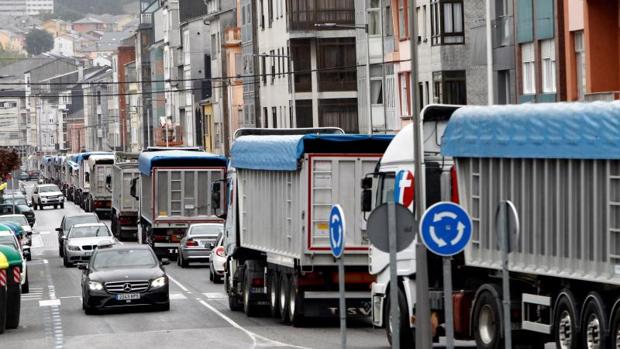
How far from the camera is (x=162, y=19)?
156625 mm

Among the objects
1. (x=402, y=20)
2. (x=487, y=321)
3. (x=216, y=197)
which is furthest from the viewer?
(x=402, y=20)

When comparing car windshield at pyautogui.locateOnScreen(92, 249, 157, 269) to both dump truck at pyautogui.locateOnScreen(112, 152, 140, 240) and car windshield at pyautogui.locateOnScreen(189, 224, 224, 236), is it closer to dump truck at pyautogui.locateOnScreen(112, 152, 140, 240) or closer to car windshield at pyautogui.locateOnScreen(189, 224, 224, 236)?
car windshield at pyautogui.locateOnScreen(189, 224, 224, 236)

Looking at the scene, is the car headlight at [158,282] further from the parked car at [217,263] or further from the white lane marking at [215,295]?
the parked car at [217,263]

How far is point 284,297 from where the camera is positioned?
31172 mm

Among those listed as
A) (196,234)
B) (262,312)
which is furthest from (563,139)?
(196,234)

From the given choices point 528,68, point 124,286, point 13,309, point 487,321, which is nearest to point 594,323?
point 487,321

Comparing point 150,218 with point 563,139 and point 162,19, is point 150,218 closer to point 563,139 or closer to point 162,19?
point 563,139

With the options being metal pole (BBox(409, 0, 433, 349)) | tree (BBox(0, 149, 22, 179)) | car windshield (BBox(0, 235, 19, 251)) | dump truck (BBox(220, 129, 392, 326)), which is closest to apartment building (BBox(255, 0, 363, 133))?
tree (BBox(0, 149, 22, 179))

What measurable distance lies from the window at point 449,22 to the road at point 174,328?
1529 cm

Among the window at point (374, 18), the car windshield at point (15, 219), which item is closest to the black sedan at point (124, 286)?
the window at point (374, 18)

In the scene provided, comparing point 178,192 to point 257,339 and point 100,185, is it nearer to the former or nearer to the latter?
point 257,339

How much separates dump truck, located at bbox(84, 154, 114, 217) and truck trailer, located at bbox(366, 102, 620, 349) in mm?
72492

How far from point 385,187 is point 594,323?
695 cm

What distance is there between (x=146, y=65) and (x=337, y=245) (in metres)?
155
